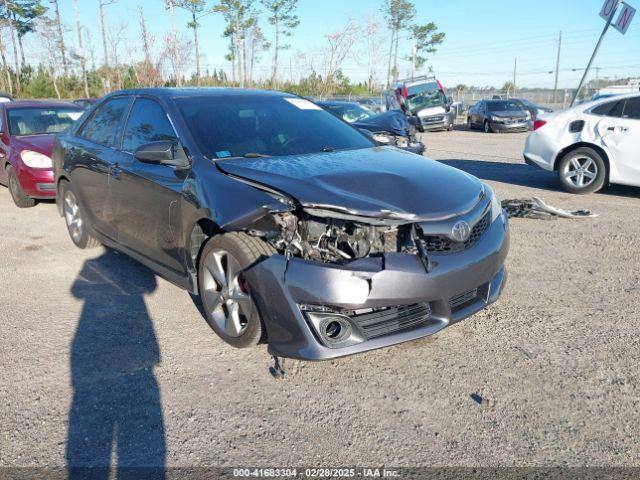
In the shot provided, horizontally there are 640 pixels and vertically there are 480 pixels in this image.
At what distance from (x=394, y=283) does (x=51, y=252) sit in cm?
438

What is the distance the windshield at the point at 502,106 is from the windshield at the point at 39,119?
17394mm

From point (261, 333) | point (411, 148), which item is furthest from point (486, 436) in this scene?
point (411, 148)

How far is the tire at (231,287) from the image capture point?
119 inches

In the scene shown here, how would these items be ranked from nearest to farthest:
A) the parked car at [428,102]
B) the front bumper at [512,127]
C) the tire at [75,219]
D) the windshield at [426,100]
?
the tire at [75,219]
the front bumper at [512,127]
the parked car at [428,102]
the windshield at [426,100]

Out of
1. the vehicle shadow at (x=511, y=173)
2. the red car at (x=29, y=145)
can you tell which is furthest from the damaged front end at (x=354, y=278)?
the vehicle shadow at (x=511, y=173)

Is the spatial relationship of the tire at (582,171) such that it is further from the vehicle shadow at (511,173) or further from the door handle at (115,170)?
the door handle at (115,170)

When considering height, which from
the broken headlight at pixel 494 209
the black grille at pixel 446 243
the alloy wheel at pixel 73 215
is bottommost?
the alloy wheel at pixel 73 215

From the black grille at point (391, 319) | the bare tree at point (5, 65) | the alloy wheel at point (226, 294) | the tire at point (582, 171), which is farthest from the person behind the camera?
the bare tree at point (5, 65)

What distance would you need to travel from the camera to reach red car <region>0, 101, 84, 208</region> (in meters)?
7.35

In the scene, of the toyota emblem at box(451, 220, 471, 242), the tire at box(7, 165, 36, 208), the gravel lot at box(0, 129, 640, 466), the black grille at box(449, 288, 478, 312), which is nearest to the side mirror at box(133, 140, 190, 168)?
the gravel lot at box(0, 129, 640, 466)

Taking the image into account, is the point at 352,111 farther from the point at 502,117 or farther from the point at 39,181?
the point at 502,117

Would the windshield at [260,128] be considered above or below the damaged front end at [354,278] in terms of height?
above

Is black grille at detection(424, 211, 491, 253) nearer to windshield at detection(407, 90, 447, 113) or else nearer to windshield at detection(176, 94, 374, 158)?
windshield at detection(176, 94, 374, 158)

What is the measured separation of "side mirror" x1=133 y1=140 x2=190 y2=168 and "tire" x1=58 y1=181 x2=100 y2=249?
2055 millimetres
